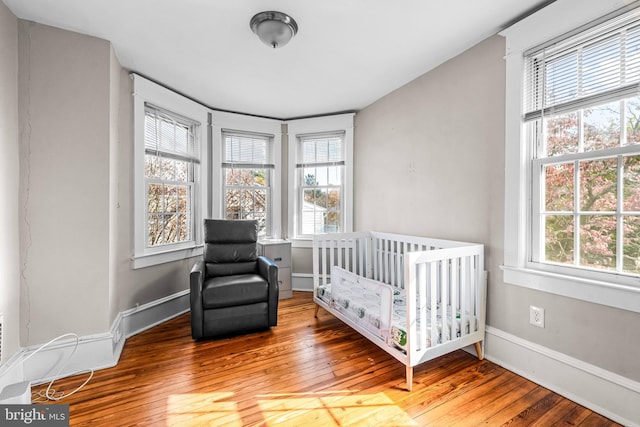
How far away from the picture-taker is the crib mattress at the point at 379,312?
6.31 ft

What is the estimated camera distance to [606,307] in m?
1.59

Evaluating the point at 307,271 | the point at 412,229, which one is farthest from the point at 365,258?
the point at 307,271

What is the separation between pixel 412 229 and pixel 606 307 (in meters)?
1.50

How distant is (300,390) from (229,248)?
1.72 m

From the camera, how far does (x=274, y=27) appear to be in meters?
1.92

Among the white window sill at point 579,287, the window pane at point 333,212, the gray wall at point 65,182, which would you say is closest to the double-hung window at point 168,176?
the gray wall at point 65,182

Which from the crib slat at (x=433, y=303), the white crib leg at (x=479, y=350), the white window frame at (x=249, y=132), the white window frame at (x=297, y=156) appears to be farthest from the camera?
the white window frame at (x=297, y=156)

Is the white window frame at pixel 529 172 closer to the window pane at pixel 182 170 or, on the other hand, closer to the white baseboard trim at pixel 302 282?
the white baseboard trim at pixel 302 282

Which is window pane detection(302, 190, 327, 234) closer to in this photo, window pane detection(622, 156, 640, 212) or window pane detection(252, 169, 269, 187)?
window pane detection(252, 169, 269, 187)

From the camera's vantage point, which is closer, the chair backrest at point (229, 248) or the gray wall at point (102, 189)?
the gray wall at point (102, 189)

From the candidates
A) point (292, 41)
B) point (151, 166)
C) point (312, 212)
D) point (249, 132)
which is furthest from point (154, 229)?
point (292, 41)

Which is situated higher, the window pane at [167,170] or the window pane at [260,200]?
the window pane at [167,170]

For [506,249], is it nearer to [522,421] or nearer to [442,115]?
[522,421]

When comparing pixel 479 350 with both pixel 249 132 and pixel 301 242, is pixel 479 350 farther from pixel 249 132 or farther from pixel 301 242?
pixel 249 132
